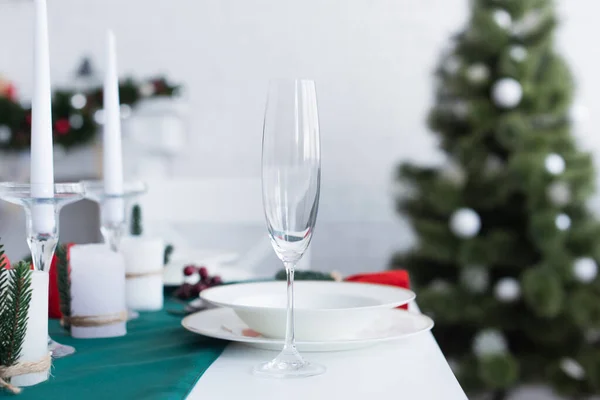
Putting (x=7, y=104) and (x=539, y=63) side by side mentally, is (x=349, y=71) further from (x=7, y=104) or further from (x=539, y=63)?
(x=7, y=104)

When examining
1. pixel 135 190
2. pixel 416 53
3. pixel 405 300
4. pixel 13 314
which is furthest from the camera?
pixel 416 53

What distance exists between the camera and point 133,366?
2.01 feet

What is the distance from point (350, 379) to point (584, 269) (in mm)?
1969

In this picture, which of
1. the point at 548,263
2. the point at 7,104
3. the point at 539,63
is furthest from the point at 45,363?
the point at 7,104

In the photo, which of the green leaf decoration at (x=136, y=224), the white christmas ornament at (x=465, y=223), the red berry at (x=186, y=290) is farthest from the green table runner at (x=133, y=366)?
the white christmas ornament at (x=465, y=223)

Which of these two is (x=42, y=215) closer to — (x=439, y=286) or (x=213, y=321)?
(x=213, y=321)

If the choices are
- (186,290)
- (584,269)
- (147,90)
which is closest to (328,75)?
(147,90)

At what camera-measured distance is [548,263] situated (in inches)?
93.4

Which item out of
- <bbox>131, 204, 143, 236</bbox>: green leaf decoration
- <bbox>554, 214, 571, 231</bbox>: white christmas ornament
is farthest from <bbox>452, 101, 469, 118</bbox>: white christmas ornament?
<bbox>131, 204, 143, 236</bbox>: green leaf decoration

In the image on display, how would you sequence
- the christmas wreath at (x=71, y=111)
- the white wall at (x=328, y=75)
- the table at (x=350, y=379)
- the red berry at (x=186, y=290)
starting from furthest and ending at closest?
1. the white wall at (x=328, y=75)
2. the christmas wreath at (x=71, y=111)
3. the red berry at (x=186, y=290)
4. the table at (x=350, y=379)

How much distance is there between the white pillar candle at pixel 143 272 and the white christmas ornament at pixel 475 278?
1.76 meters

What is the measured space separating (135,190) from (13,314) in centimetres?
46

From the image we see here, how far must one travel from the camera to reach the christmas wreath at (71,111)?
3467 mm

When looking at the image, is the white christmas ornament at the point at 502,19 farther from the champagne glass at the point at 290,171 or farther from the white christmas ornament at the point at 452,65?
the champagne glass at the point at 290,171
